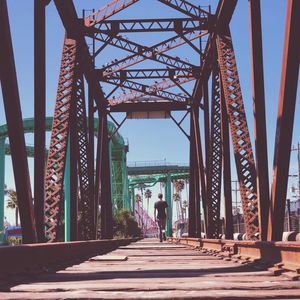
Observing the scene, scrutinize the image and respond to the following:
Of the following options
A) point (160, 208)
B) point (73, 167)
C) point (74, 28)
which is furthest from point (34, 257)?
point (160, 208)

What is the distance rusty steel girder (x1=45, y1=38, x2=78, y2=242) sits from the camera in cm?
911

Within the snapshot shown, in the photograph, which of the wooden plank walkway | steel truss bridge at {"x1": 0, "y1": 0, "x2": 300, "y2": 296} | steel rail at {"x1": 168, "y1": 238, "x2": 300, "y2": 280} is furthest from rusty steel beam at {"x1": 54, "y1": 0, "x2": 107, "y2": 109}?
the wooden plank walkway

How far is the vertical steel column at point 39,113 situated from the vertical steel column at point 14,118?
1121 millimetres

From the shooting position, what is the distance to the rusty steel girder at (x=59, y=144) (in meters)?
9.11

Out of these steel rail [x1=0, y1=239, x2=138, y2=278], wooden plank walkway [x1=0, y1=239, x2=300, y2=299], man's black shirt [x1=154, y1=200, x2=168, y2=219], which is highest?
man's black shirt [x1=154, y1=200, x2=168, y2=219]

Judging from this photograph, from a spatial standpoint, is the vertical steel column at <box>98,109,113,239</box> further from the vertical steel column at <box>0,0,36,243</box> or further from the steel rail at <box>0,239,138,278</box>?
the vertical steel column at <box>0,0,36,243</box>

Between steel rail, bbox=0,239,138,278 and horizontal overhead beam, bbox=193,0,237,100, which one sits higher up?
horizontal overhead beam, bbox=193,0,237,100

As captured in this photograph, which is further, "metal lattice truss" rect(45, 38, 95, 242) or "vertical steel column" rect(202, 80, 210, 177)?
"vertical steel column" rect(202, 80, 210, 177)

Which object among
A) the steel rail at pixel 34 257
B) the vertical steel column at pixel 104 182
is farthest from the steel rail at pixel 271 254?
the vertical steel column at pixel 104 182

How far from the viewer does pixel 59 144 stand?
10195mm

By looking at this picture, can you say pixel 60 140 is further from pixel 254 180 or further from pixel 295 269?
pixel 295 269

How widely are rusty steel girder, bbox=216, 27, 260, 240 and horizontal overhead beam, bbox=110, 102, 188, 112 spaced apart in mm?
11056

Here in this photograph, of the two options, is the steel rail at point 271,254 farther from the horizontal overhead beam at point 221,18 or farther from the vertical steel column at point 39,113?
the horizontal overhead beam at point 221,18

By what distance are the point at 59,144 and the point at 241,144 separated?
3569 millimetres
